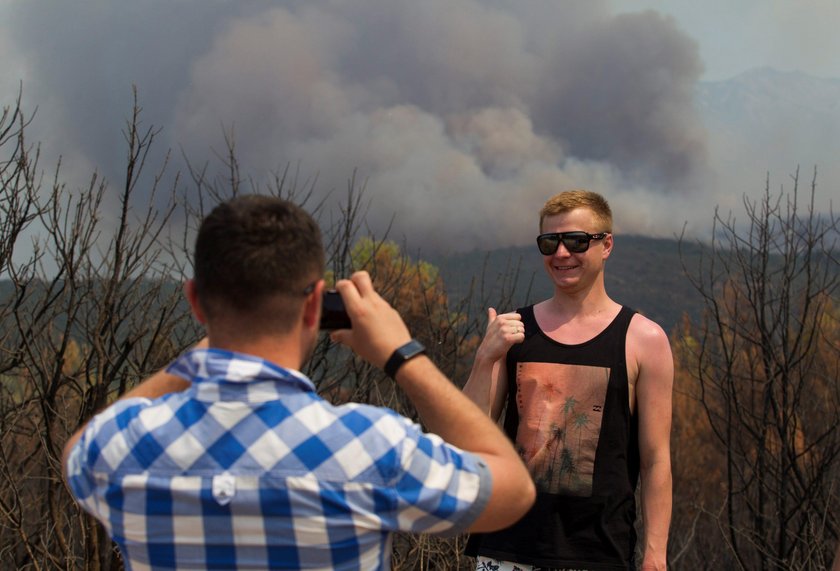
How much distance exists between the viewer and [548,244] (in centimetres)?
273

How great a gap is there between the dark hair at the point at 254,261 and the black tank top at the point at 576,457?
151 cm

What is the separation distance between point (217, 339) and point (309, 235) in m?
0.20

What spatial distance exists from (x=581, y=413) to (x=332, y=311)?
4.78 feet

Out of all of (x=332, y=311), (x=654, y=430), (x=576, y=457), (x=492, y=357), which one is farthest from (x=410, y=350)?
(x=654, y=430)

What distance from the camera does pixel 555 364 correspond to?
8.54 ft

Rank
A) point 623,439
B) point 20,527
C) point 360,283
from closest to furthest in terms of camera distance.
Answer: point 360,283 → point 623,439 → point 20,527

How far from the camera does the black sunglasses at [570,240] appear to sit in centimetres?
270

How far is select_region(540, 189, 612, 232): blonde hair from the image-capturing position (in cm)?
274

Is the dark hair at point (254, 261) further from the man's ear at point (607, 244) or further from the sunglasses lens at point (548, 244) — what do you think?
the man's ear at point (607, 244)

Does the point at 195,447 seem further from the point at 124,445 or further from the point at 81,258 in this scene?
the point at 81,258

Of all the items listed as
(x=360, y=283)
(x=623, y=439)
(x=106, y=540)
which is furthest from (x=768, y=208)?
(x=360, y=283)

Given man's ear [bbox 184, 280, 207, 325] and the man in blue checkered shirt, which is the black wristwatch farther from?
man's ear [bbox 184, 280, 207, 325]

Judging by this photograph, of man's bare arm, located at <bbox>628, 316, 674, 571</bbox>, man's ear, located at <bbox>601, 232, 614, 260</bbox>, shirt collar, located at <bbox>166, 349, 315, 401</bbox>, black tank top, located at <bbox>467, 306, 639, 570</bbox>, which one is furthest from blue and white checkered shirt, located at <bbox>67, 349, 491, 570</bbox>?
man's ear, located at <bbox>601, 232, 614, 260</bbox>

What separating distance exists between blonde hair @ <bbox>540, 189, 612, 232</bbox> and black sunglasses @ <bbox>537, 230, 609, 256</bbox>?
6cm
